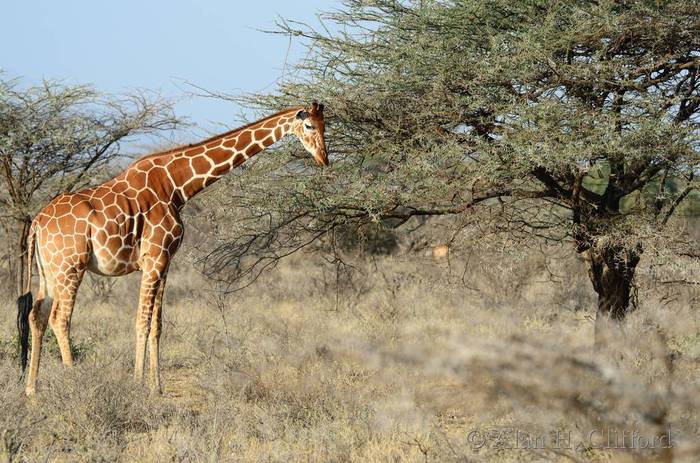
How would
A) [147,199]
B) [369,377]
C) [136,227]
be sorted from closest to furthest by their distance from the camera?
1. [136,227]
2. [147,199]
3. [369,377]

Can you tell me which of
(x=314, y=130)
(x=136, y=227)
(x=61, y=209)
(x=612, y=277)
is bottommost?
(x=612, y=277)

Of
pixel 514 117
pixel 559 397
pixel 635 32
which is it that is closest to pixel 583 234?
pixel 514 117

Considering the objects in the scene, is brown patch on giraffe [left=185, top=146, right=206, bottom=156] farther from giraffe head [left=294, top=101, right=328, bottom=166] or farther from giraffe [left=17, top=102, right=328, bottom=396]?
giraffe head [left=294, top=101, right=328, bottom=166]

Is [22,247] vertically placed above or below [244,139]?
below

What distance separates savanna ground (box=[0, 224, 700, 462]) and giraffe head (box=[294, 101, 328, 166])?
1795mm

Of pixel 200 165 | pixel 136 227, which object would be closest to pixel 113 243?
pixel 136 227

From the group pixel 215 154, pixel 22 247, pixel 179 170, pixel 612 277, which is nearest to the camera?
pixel 179 170

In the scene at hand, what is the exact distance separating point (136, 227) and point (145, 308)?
0.79 metres

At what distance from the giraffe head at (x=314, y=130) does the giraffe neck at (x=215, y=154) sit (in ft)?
0.58

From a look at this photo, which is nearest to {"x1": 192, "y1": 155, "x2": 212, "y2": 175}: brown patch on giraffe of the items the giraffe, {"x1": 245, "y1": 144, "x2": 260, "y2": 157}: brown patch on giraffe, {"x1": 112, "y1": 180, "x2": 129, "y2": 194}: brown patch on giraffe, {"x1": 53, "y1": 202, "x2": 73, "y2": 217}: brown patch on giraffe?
the giraffe

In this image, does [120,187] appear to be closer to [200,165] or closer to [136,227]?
[136,227]

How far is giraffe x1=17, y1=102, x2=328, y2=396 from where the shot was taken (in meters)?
7.32

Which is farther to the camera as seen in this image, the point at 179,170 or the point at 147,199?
the point at 179,170

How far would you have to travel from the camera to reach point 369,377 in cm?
832
